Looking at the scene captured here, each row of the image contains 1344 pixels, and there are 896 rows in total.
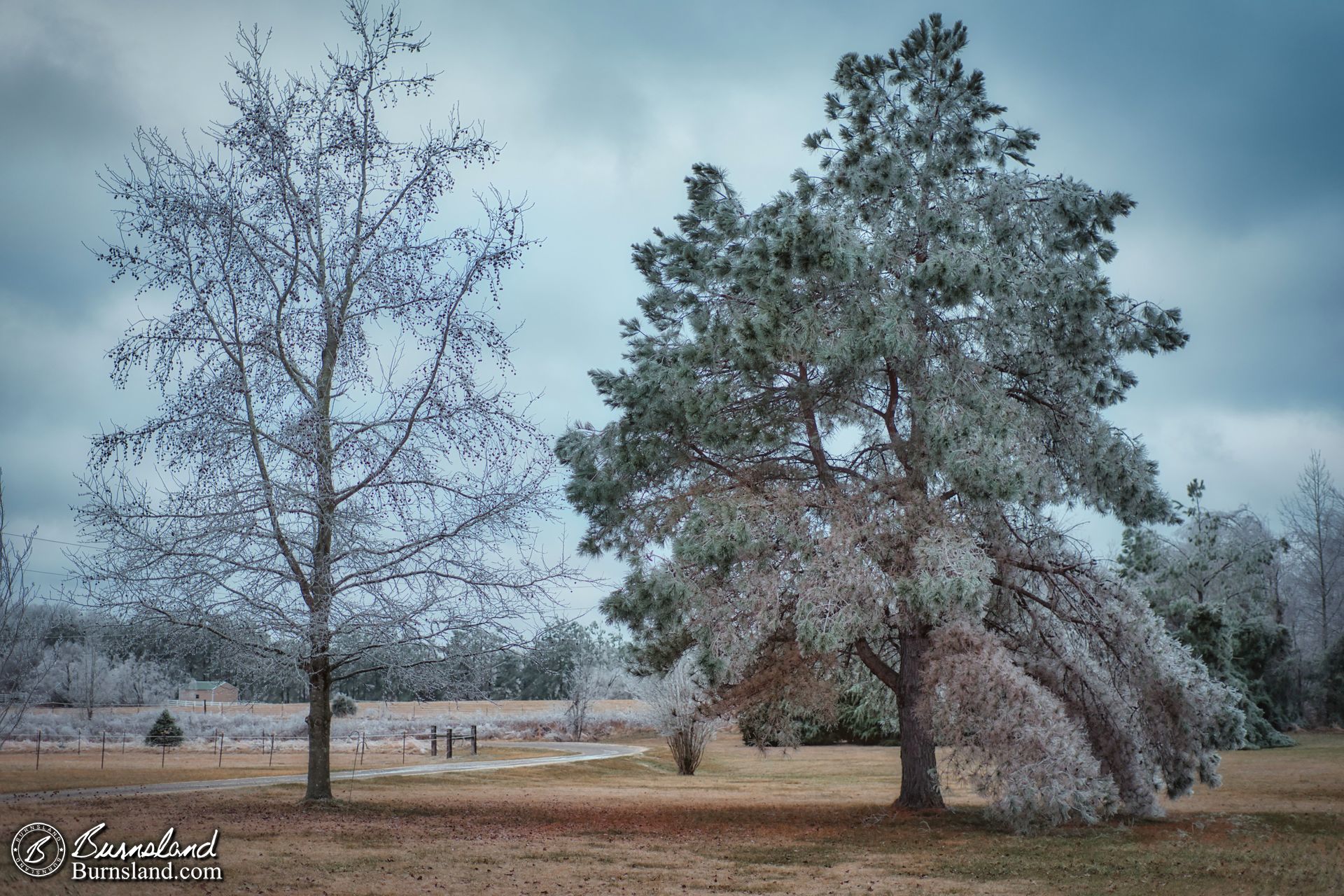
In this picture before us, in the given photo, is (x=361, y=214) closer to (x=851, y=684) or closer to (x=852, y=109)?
(x=852, y=109)

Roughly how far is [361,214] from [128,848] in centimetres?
939

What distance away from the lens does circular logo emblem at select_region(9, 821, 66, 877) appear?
7.91 meters

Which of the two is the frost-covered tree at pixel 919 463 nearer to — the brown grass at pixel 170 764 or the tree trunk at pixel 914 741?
the tree trunk at pixel 914 741

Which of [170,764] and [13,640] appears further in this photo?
[170,764]

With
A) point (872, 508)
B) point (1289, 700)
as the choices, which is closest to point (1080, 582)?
point (872, 508)

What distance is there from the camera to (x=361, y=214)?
1530 centimetres

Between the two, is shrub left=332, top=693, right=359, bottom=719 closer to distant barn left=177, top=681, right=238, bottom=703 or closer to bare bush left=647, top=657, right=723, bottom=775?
bare bush left=647, top=657, right=723, bottom=775

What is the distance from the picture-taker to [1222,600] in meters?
31.4

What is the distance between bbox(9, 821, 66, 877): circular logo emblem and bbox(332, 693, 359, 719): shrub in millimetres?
39091

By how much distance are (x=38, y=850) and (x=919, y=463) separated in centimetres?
1051

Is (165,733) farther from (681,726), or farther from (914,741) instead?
(914,741)

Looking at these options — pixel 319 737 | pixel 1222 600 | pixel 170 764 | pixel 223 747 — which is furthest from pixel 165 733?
pixel 1222 600

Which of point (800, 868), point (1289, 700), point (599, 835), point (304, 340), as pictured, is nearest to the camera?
point (800, 868)

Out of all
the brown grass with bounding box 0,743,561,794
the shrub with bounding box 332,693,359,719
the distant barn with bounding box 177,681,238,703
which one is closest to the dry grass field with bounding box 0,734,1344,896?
the brown grass with bounding box 0,743,561,794
